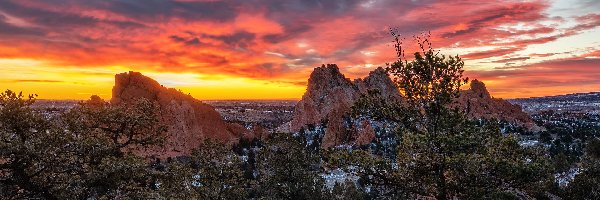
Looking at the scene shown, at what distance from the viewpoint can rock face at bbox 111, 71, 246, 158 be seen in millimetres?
108000

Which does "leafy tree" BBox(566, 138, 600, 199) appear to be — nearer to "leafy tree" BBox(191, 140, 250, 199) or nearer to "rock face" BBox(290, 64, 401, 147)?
"leafy tree" BBox(191, 140, 250, 199)

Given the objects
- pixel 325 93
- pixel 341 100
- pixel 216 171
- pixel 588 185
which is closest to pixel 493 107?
pixel 341 100

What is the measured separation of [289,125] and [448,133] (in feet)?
514

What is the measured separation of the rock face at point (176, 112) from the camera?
108 m

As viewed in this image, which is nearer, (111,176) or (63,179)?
(63,179)

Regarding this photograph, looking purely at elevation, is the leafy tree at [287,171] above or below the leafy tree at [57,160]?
below

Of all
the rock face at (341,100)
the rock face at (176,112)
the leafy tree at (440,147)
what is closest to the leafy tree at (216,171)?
the leafy tree at (440,147)

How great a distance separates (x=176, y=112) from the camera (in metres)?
114

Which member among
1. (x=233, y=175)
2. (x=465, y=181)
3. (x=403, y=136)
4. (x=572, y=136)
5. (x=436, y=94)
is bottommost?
(x=572, y=136)

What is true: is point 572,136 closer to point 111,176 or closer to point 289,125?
point 289,125

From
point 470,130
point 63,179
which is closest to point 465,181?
point 470,130

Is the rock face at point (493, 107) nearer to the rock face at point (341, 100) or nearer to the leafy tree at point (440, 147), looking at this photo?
the rock face at point (341, 100)

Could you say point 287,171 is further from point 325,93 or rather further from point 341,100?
point 325,93

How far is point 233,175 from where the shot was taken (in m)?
29.8
